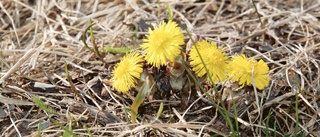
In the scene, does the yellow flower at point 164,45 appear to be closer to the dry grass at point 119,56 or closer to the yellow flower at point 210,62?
the yellow flower at point 210,62

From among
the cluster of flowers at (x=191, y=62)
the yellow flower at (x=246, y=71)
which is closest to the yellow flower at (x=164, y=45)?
the cluster of flowers at (x=191, y=62)

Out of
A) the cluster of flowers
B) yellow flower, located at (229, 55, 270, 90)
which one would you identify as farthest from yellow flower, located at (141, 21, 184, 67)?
yellow flower, located at (229, 55, 270, 90)

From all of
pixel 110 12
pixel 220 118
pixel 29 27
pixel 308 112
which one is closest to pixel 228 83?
pixel 220 118

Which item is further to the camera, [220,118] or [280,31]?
[280,31]

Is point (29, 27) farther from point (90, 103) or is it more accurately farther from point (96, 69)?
point (90, 103)

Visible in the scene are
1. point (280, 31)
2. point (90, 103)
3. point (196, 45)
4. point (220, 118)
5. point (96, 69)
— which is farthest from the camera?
point (280, 31)

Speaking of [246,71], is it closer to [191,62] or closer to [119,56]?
[191,62]
